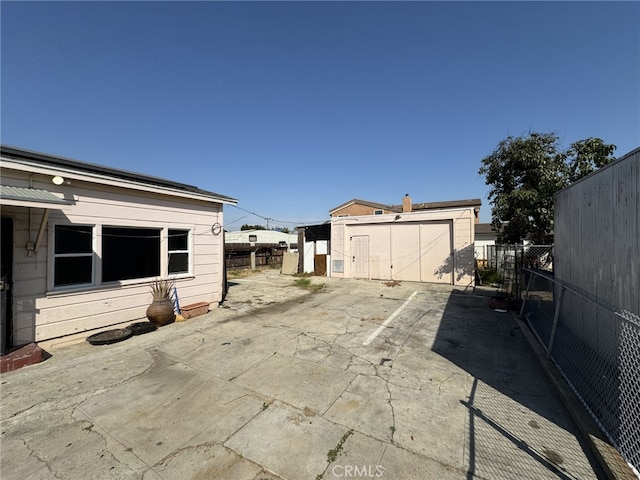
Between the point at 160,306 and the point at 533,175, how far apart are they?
13.0 metres

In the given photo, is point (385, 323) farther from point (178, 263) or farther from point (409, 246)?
point (409, 246)

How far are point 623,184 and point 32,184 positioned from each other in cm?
953

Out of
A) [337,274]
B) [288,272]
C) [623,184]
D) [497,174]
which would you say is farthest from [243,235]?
[623,184]

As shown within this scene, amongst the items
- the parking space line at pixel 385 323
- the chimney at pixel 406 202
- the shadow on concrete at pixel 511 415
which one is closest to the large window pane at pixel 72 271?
the parking space line at pixel 385 323

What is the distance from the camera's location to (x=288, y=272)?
673 inches

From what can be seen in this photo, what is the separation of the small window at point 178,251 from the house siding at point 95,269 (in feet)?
0.58

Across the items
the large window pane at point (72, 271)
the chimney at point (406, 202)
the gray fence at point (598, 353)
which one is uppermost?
the chimney at point (406, 202)

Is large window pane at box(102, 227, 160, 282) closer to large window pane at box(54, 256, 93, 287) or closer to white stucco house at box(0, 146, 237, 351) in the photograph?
white stucco house at box(0, 146, 237, 351)

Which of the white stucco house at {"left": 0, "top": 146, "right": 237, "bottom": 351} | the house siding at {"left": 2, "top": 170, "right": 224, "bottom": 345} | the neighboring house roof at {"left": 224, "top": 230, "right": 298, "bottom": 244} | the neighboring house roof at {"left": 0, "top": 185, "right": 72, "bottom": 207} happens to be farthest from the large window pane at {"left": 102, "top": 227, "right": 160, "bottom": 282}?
the neighboring house roof at {"left": 224, "top": 230, "right": 298, "bottom": 244}

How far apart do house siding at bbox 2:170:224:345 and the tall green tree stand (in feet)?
36.4

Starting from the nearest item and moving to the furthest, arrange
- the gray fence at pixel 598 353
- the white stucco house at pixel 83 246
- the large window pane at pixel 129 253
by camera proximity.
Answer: the gray fence at pixel 598 353 < the white stucco house at pixel 83 246 < the large window pane at pixel 129 253

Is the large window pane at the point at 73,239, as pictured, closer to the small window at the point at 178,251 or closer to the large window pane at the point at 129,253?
the large window pane at the point at 129,253

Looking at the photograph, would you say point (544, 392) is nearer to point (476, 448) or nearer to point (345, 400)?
point (476, 448)

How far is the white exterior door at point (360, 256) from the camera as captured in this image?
1461 centimetres
